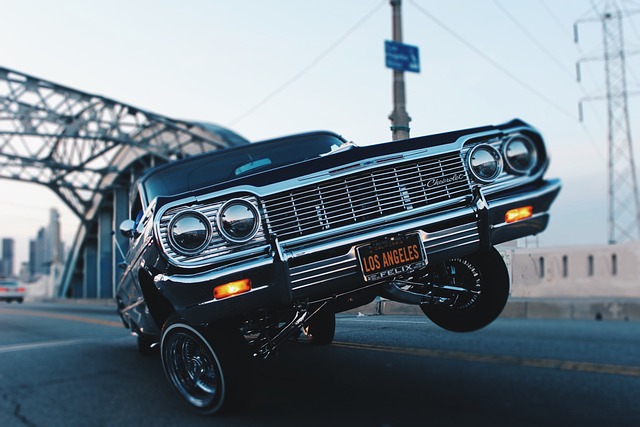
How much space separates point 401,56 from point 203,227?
1054 millimetres

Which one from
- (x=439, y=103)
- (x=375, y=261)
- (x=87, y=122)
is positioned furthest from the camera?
(x=87, y=122)

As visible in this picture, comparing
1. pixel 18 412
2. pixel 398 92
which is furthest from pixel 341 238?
pixel 18 412

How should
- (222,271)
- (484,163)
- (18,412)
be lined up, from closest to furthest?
(484,163)
(222,271)
(18,412)

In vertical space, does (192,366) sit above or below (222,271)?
below

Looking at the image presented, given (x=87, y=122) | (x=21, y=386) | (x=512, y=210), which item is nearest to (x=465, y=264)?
(x=512, y=210)

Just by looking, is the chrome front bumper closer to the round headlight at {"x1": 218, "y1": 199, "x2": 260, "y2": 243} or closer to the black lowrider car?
the black lowrider car

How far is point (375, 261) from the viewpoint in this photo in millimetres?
2258

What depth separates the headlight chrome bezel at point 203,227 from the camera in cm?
252

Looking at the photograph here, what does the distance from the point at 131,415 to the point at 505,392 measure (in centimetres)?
219

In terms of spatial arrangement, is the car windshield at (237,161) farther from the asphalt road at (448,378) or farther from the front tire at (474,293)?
the asphalt road at (448,378)

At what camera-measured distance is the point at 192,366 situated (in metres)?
3.01

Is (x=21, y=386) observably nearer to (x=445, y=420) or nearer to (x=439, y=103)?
(x=445, y=420)

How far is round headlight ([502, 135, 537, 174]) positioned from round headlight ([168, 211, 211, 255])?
47.7 inches

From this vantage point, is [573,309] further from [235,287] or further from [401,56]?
[235,287]
